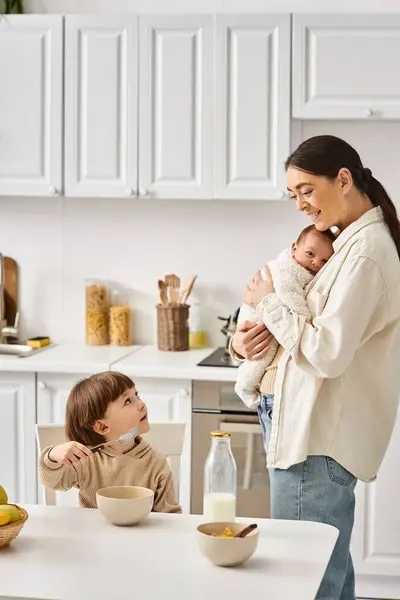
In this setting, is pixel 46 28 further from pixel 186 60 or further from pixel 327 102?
pixel 327 102

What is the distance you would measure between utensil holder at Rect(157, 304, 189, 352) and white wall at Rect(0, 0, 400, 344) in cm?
18

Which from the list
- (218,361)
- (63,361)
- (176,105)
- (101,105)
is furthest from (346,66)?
(63,361)

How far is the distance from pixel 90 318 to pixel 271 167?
103 centimetres

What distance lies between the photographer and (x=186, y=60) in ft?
11.6

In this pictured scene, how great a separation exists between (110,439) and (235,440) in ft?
3.95

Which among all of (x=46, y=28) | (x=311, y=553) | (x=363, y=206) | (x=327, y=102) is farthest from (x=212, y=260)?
(x=311, y=553)

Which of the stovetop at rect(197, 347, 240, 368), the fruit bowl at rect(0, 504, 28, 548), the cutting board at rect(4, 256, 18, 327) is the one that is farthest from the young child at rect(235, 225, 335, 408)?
the cutting board at rect(4, 256, 18, 327)

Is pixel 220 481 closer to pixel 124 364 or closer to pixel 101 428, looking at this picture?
pixel 101 428

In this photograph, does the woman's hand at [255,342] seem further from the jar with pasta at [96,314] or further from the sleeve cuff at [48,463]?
the jar with pasta at [96,314]

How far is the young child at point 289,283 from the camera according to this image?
222 centimetres

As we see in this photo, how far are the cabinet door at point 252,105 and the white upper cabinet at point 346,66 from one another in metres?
0.06

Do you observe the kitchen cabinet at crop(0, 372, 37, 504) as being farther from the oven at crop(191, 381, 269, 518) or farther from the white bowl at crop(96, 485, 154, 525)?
the white bowl at crop(96, 485, 154, 525)

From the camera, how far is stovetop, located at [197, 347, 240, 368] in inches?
134

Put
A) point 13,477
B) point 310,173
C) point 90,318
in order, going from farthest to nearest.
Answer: point 90,318 → point 13,477 → point 310,173
